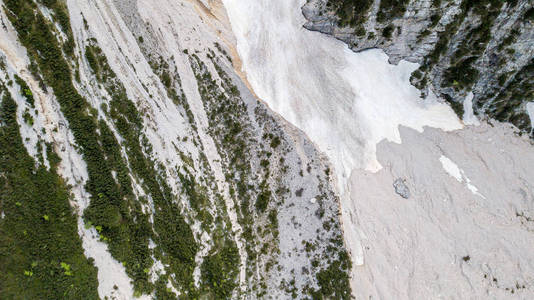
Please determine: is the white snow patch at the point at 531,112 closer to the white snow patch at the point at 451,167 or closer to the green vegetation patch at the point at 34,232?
the white snow patch at the point at 451,167

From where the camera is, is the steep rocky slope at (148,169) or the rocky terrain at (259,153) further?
the rocky terrain at (259,153)

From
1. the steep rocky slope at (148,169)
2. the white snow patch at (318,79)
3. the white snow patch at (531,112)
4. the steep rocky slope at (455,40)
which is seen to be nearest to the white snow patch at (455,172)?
the steep rocky slope at (455,40)

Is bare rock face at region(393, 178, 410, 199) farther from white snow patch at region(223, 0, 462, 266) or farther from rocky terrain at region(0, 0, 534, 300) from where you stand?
white snow patch at region(223, 0, 462, 266)

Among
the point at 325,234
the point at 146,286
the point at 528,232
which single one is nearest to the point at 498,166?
the point at 528,232

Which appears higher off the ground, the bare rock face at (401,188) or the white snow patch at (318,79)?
the white snow patch at (318,79)

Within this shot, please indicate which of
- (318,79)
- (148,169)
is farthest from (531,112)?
(148,169)

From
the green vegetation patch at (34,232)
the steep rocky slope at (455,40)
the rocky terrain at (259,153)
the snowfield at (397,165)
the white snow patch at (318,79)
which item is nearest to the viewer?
the green vegetation patch at (34,232)
